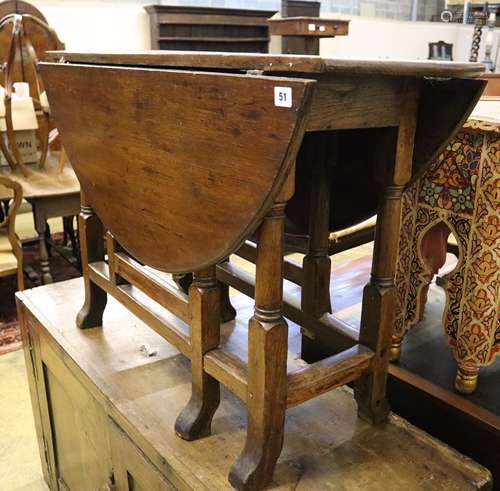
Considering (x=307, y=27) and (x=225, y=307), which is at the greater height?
(x=307, y=27)

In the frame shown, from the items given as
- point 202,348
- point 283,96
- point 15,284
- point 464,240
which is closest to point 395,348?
point 464,240

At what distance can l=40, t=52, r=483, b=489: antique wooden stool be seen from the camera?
0.83 meters

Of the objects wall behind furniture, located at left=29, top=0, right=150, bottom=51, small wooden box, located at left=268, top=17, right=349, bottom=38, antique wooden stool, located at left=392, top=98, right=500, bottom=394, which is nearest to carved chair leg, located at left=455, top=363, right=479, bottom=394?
antique wooden stool, located at left=392, top=98, right=500, bottom=394

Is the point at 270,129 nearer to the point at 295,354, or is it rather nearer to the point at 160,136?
the point at 160,136

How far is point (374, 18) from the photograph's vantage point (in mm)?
7578

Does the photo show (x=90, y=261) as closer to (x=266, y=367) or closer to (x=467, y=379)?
(x=266, y=367)

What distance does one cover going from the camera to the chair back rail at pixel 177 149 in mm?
804

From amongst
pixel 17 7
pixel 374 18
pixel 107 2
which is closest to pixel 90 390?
pixel 17 7

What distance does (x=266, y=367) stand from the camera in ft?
3.11

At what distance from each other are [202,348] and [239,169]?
1.31ft

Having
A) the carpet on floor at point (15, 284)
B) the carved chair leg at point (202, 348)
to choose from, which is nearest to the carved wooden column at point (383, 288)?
the carved chair leg at point (202, 348)

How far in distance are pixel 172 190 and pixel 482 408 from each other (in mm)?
884

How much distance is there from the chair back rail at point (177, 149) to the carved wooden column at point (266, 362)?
0.17ft

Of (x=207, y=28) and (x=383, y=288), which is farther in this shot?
(x=207, y=28)
